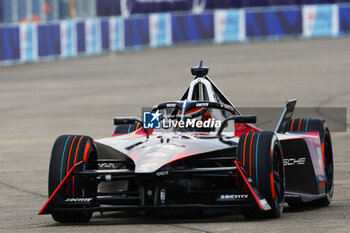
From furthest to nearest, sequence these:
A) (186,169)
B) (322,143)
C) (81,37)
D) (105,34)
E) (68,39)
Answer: (105,34), (81,37), (68,39), (322,143), (186,169)

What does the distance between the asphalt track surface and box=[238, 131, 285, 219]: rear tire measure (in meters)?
0.10

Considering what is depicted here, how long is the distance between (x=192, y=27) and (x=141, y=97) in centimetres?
2624

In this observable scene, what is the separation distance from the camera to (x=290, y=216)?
9.05 metres

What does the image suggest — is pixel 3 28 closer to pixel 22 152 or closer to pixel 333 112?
pixel 333 112

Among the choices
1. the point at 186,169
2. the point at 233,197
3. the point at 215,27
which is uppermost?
the point at 186,169

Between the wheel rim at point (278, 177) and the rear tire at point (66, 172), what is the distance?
1.58 metres

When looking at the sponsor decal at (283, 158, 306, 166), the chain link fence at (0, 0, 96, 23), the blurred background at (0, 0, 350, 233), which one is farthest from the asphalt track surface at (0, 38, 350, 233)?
the chain link fence at (0, 0, 96, 23)

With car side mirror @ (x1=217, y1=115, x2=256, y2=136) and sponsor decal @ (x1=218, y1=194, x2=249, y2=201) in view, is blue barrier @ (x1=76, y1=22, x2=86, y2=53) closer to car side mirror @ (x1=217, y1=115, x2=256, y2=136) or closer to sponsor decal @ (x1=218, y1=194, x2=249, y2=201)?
car side mirror @ (x1=217, y1=115, x2=256, y2=136)

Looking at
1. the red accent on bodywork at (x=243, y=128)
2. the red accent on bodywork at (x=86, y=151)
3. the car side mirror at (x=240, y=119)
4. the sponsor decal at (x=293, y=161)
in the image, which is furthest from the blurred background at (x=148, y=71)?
the car side mirror at (x=240, y=119)

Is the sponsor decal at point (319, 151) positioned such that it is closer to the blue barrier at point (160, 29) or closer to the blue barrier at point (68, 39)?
the blue barrier at point (68, 39)

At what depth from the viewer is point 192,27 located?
5084cm

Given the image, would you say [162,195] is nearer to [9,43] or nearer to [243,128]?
[243,128]

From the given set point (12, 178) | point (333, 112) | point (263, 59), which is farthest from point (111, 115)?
point (263, 59)

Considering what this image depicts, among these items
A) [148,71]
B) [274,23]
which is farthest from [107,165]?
[274,23]
